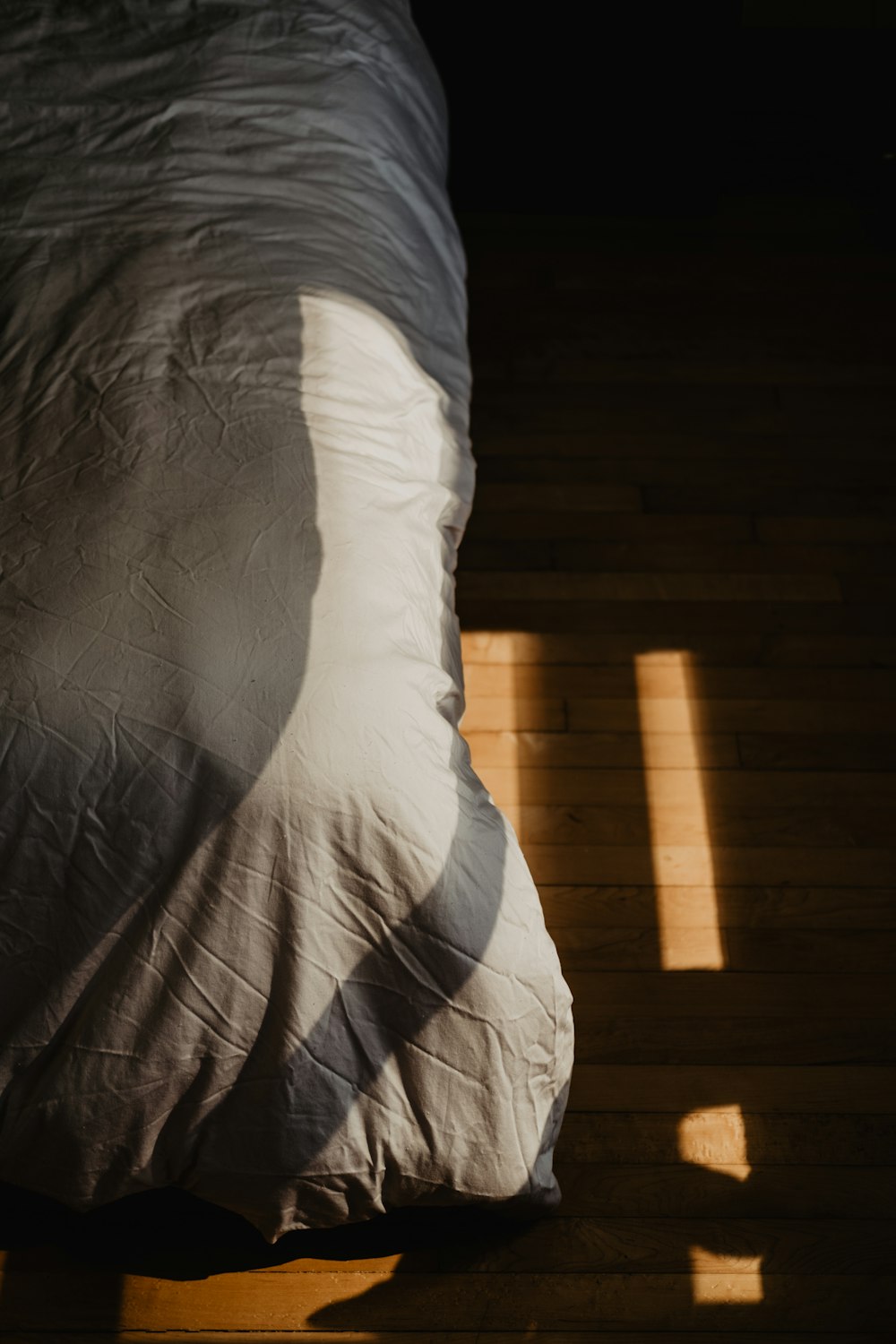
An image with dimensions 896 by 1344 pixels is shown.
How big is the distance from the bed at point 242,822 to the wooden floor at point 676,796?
13 centimetres

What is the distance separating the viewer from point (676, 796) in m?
1.67

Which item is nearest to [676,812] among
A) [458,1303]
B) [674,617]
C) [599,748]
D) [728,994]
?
[599,748]

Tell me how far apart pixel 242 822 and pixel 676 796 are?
838 mm

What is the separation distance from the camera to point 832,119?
276 centimetres

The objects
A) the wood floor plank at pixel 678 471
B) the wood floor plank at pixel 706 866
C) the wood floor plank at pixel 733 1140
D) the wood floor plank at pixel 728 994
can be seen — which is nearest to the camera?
the wood floor plank at pixel 733 1140

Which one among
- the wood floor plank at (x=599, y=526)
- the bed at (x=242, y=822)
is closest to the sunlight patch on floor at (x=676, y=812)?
the wood floor plank at (x=599, y=526)

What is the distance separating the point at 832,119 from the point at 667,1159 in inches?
98.8

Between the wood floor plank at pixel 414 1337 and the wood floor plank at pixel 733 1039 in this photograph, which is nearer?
the wood floor plank at pixel 414 1337

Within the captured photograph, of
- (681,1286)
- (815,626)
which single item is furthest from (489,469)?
(681,1286)

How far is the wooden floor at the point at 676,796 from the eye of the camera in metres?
1.22

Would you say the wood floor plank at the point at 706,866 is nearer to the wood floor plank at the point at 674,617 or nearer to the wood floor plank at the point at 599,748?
the wood floor plank at the point at 599,748

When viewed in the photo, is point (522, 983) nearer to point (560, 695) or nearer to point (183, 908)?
point (183, 908)

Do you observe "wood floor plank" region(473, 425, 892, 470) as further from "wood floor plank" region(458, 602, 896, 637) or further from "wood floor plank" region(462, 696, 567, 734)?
"wood floor plank" region(462, 696, 567, 734)

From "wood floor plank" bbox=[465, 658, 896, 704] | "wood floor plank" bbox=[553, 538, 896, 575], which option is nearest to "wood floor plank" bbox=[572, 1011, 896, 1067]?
"wood floor plank" bbox=[465, 658, 896, 704]
